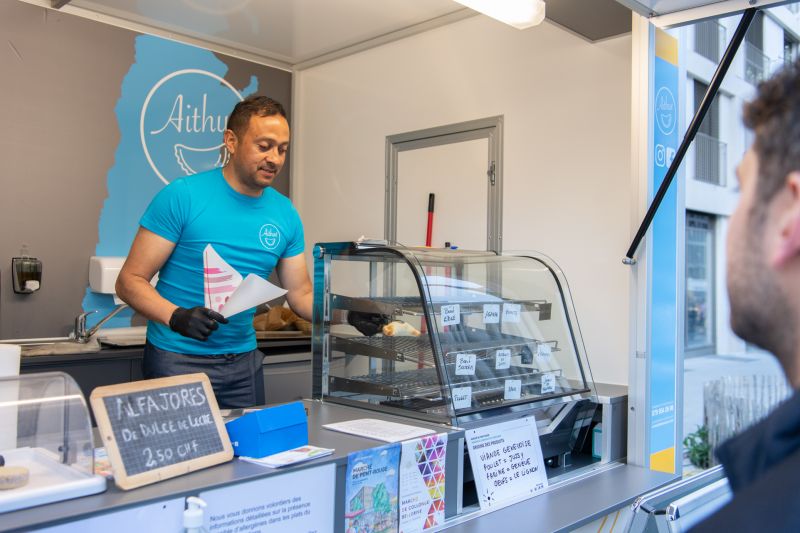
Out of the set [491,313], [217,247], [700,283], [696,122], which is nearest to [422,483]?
[491,313]

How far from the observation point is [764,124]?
70 centimetres

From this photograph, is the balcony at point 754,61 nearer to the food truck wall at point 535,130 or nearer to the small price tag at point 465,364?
the food truck wall at point 535,130

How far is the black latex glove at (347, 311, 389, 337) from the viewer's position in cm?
228

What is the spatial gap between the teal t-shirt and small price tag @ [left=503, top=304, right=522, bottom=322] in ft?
2.83

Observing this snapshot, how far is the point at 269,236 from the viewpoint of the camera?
2.60 metres

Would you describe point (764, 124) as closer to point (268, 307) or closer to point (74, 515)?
point (74, 515)

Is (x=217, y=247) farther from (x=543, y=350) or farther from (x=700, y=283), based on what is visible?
(x=700, y=283)

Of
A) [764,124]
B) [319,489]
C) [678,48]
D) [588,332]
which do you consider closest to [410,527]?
[319,489]

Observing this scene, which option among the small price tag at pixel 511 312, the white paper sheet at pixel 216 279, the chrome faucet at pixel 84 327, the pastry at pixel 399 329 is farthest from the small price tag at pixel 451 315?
the chrome faucet at pixel 84 327

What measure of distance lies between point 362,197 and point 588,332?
177cm

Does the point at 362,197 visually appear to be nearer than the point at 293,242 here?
No

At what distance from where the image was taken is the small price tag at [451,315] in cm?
218

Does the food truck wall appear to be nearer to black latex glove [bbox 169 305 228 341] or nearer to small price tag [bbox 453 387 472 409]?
small price tag [bbox 453 387 472 409]

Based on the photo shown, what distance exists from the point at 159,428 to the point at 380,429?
Result: 0.64 meters
